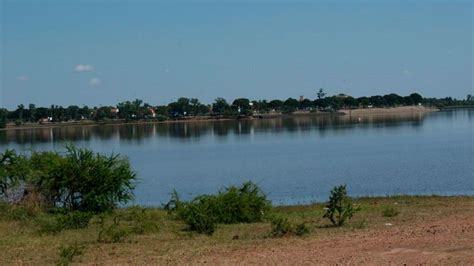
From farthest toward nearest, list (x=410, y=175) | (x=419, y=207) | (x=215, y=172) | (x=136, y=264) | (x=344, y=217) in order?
1. (x=215, y=172)
2. (x=410, y=175)
3. (x=419, y=207)
4. (x=344, y=217)
5. (x=136, y=264)

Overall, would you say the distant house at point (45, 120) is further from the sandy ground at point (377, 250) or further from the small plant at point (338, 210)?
the sandy ground at point (377, 250)

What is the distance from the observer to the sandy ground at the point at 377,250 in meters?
12.0

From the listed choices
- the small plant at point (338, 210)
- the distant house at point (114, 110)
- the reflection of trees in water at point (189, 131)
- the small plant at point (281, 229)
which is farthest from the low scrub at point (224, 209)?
→ the distant house at point (114, 110)

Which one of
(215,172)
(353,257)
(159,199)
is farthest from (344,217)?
(215,172)

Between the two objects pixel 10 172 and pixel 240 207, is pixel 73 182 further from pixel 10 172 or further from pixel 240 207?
pixel 240 207

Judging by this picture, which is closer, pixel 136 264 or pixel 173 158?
pixel 136 264

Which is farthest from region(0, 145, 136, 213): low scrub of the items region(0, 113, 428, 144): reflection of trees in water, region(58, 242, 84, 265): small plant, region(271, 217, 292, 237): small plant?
region(0, 113, 428, 144): reflection of trees in water

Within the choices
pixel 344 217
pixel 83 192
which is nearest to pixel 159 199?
pixel 83 192

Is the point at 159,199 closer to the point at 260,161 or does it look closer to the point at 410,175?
the point at 410,175

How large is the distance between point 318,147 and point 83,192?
152 feet

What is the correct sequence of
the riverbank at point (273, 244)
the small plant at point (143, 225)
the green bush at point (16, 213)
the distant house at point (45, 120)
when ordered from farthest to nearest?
the distant house at point (45, 120) → the green bush at point (16, 213) → the small plant at point (143, 225) → the riverbank at point (273, 244)

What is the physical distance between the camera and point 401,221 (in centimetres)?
1822

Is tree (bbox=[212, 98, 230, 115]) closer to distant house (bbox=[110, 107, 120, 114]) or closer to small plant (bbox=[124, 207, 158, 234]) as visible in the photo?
distant house (bbox=[110, 107, 120, 114])

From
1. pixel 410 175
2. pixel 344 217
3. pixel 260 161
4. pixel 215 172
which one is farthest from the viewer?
pixel 260 161
